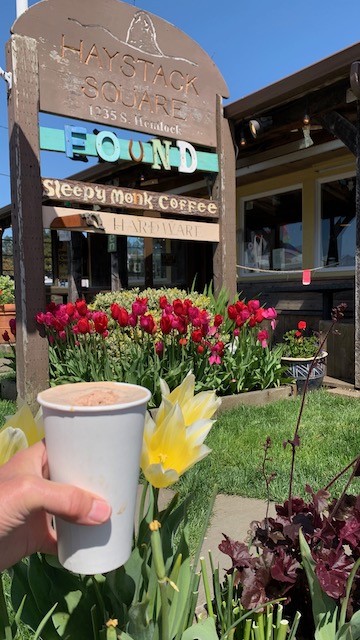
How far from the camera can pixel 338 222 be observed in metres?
8.65

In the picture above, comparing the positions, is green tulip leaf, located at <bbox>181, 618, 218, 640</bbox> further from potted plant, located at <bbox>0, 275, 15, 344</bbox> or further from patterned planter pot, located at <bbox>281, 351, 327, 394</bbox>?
potted plant, located at <bbox>0, 275, 15, 344</bbox>

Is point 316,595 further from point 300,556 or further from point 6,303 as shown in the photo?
point 6,303

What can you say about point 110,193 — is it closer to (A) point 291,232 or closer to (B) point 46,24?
(B) point 46,24

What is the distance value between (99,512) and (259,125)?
581 cm

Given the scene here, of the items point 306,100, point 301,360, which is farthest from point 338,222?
point 301,360

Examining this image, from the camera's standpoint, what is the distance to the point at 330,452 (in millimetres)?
3260

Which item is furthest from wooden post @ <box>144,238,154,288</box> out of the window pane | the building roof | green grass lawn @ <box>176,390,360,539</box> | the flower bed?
green grass lawn @ <box>176,390,360,539</box>

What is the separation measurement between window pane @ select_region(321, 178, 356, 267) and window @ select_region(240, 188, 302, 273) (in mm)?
574

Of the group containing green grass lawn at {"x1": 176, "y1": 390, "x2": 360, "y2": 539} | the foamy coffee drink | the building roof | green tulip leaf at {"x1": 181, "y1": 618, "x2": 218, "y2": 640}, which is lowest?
green grass lawn at {"x1": 176, "y1": 390, "x2": 360, "y2": 539}

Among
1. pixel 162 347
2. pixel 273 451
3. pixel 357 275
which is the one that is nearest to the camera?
pixel 273 451

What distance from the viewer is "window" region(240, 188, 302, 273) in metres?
9.41

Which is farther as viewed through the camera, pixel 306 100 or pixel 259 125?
pixel 259 125

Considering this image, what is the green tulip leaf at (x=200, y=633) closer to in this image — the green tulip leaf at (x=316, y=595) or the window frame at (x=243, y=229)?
the green tulip leaf at (x=316, y=595)

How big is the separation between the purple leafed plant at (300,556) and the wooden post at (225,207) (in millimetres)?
4619
